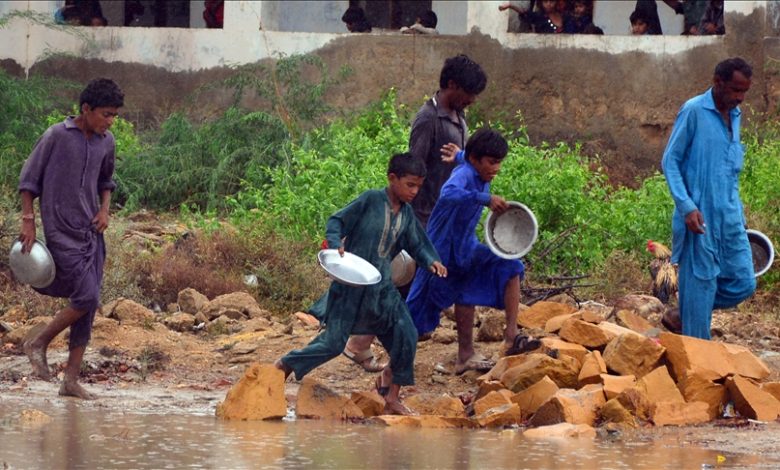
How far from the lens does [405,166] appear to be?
707 centimetres

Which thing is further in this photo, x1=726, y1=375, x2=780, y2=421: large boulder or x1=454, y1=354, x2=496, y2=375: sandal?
x1=454, y1=354, x2=496, y2=375: sandal

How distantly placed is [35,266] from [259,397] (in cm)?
129

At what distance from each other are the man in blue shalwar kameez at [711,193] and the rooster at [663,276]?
1742mm

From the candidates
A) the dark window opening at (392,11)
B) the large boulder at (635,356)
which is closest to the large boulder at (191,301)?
the large boulder at (635,356)

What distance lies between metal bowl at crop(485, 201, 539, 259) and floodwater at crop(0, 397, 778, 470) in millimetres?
1112

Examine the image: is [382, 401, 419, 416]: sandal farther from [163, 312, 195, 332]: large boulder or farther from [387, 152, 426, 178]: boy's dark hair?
[163, 312, 195, 332]: large boulder

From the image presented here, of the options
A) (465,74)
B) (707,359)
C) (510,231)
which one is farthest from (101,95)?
(707,359)

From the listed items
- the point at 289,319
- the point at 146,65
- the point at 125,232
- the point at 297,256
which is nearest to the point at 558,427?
the point at 289,319

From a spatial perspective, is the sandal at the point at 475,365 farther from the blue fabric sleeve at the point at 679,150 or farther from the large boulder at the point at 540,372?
the blue fabric sleeve at the point at 679,150

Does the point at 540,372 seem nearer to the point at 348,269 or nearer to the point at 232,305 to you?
the point at 348,269

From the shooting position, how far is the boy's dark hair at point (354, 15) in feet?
50.7

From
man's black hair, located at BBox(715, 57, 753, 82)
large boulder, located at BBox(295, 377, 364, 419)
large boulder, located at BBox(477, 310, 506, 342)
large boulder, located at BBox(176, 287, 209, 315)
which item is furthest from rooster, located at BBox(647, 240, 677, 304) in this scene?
large boulder, located at BBox(295, 377, 364, 419)

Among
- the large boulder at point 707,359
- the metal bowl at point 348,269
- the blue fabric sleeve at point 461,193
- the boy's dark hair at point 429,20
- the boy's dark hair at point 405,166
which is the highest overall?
the boy's dark hair at point 429,20

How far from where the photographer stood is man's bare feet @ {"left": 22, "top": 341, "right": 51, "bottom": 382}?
7645 millimetres
